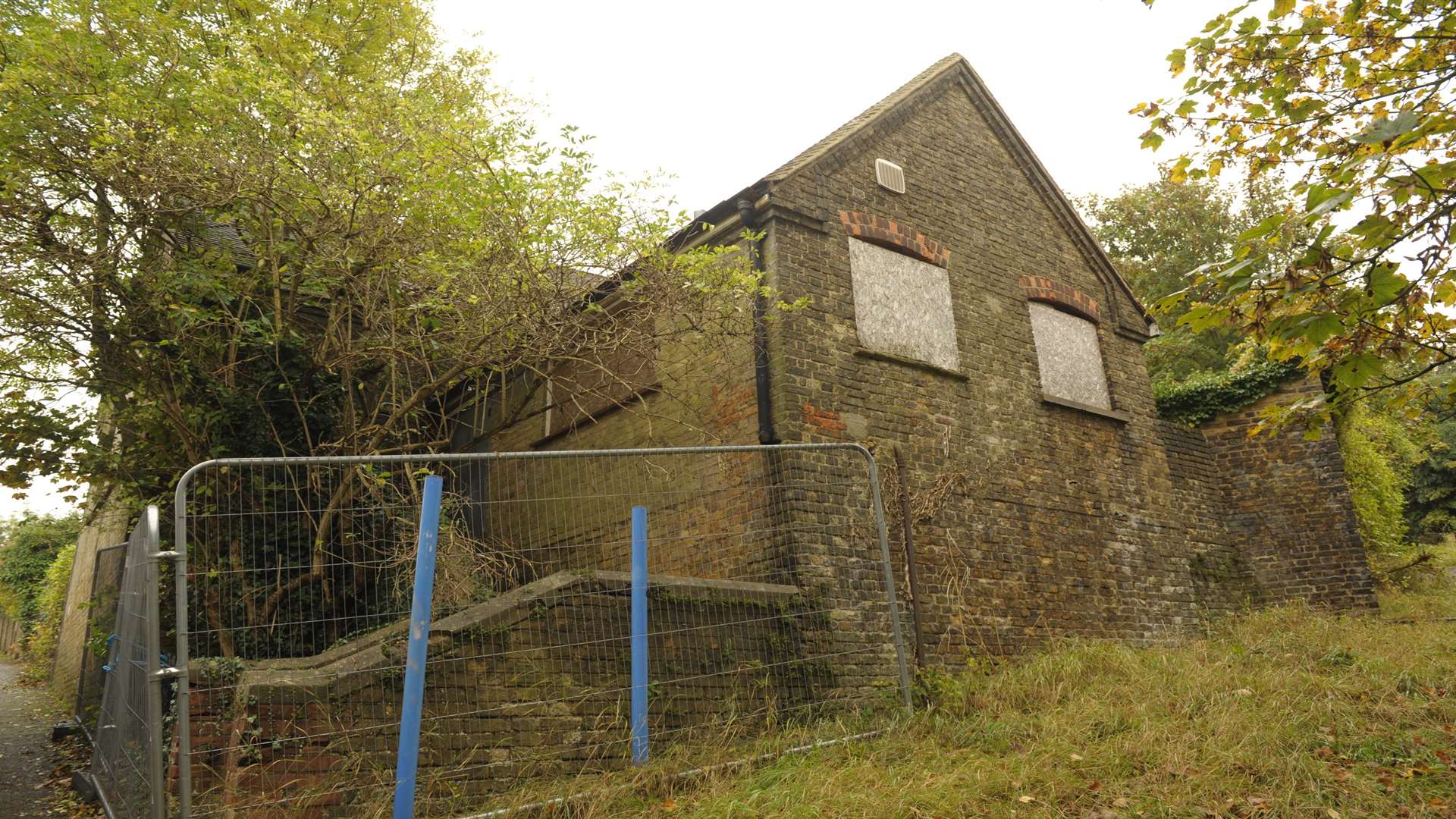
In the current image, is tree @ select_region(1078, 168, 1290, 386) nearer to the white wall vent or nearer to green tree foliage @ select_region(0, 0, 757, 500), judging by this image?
the white wall vent

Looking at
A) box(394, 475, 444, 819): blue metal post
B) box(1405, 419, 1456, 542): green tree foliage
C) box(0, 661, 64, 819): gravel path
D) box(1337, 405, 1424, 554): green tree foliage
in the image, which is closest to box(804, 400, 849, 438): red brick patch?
Answer: box(394, 475, 444, 819): blue metal post

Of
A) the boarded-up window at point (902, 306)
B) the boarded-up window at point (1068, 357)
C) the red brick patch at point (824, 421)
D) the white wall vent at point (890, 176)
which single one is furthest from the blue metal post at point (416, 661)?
the boarded-up window at point (1068, 357)

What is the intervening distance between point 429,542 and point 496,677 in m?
1.15

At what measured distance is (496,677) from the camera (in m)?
5.21

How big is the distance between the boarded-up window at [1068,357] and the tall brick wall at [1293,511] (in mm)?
2320

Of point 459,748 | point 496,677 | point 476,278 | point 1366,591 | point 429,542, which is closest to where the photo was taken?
point 429,542

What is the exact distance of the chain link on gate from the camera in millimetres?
4531

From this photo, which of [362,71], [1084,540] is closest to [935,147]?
[1084,540]

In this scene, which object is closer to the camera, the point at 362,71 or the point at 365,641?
the point at 365,641

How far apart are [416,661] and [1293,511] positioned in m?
12.2

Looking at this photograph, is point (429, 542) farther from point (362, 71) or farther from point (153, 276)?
point (362, 71)

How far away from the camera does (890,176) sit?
1022cm

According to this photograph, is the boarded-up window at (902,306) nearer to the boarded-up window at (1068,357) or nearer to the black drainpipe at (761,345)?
the black drainpipe at (761,345)

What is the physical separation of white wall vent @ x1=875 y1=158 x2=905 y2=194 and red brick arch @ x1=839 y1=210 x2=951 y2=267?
0.41m
